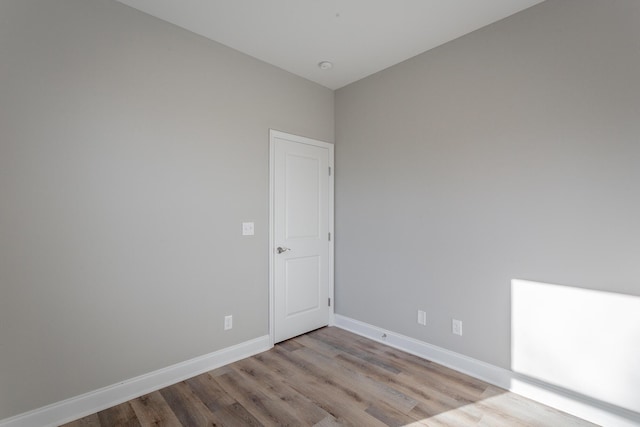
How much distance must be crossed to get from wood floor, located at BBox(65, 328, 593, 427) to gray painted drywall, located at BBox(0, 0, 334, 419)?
299 millimetres

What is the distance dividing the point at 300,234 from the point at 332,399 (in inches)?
64.0

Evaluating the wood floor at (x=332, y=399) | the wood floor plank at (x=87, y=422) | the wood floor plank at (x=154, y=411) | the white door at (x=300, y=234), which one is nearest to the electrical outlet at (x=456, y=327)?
the wood floor at (x=332, y=399)

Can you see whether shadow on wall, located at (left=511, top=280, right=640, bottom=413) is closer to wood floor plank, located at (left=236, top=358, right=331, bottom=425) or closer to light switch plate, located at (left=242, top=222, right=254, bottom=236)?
wood floor plank, located at (left=236, top=358, right=331, bottom=425)

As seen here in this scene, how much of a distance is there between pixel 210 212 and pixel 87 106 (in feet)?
3.65

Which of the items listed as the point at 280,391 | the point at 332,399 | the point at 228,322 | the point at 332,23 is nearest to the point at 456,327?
the point at 332,399

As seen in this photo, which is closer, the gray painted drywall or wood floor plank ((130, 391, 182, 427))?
the gray painted drywall

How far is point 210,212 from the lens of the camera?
104 inches

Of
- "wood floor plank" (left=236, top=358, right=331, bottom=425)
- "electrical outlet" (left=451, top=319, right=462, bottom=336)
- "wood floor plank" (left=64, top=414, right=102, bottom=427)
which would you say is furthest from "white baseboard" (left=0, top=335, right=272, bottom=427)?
"electrical outlet" (left=451, top=319, right=462, bottom=336)

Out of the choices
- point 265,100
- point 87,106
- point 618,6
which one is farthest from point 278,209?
point 618,6

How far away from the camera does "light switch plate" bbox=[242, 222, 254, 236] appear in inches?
113

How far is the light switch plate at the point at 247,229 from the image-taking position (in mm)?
2864

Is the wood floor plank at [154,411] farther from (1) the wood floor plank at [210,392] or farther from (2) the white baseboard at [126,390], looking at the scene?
(1) the wood floor plank at [210,392]

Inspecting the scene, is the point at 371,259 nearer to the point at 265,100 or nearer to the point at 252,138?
the point at 252,138

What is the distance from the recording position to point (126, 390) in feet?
7.12
